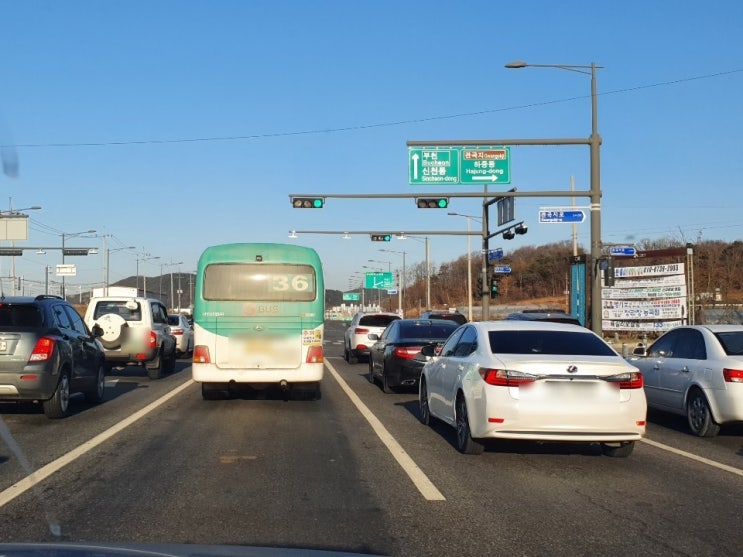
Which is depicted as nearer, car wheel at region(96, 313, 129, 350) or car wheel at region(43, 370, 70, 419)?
car wheel at region(43, 370, 70, 419)

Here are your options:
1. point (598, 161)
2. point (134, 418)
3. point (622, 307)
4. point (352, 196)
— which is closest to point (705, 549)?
point (134, 418)

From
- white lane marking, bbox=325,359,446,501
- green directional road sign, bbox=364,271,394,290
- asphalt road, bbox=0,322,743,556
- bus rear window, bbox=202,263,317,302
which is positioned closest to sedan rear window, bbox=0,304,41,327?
asphalt road, bbox=0,322,743,556

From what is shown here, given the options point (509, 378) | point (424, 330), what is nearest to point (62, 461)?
point (509, 378)

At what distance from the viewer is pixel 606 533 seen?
6.00 meters

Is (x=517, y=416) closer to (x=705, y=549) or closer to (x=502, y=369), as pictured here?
(x=502, y=369)

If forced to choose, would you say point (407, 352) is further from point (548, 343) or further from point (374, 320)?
point (374, 320)

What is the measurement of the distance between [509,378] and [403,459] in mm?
1593

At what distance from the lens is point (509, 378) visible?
27.7ft

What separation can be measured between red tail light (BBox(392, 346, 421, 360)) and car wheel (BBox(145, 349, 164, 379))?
290 inches

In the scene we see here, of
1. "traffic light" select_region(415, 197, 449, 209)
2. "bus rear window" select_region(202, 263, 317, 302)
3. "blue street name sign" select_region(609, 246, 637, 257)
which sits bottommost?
"bus rear window" select_region(202, 263, 317, 302)

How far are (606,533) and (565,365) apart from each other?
2649 mm

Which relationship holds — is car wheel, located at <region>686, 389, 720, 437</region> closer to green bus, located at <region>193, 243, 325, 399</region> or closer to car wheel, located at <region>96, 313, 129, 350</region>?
green bus, located at <region>193, 243, 325, 399</region>

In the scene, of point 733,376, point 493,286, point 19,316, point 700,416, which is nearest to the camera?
point 733,376

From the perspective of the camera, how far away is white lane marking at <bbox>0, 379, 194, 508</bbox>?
23.5 ft
